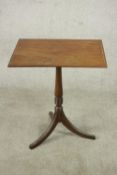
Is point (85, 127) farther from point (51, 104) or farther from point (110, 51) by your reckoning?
point (110, 51)

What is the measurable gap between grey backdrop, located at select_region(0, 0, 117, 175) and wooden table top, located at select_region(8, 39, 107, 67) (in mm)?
691

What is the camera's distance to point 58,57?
174cm

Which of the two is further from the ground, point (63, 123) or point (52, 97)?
point (63, 123)

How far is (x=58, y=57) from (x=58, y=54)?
2.2 inches

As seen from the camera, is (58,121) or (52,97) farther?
(52,97)

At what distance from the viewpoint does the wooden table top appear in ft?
5.37

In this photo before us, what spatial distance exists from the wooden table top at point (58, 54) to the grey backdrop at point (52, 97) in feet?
2.27

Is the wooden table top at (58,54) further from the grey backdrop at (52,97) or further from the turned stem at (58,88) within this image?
the grey backdrop at (52,97)

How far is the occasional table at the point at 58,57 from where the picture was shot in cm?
164

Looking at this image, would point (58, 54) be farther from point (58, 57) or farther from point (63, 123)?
point (63, 123)

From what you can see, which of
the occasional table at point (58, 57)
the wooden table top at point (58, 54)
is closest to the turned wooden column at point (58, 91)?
the occasional table at point (58, 57)

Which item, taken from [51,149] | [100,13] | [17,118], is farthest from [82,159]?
[100,13]

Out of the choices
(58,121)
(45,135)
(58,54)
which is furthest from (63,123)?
(58,54)

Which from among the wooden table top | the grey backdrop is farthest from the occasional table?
the grey backdrop
